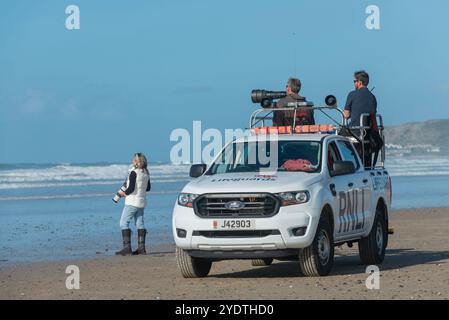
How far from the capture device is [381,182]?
16922 mm

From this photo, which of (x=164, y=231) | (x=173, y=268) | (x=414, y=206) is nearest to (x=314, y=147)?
(x=173, y=268)

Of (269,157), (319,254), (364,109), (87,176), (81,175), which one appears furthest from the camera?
(81,175)

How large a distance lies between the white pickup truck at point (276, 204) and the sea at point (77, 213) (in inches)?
180

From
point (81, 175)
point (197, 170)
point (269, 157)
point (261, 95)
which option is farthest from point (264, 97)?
point (81, 175)

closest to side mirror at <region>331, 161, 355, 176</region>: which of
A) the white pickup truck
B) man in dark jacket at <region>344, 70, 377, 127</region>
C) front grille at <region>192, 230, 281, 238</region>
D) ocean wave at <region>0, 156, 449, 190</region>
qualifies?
the white pickup truck

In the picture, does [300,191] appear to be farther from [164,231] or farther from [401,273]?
[164,231]

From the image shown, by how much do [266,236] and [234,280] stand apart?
1.02 m

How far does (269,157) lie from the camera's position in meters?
15.2

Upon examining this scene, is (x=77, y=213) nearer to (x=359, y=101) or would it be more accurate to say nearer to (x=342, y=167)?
(x=359, y=101)

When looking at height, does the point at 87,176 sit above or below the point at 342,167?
below

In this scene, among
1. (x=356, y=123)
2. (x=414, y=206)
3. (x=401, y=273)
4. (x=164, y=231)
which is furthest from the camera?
(x=414, y=206)

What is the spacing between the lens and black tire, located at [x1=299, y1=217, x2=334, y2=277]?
14125mm

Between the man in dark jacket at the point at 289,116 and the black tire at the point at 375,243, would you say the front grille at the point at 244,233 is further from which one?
the man in dark jacket at the point at 289,116
